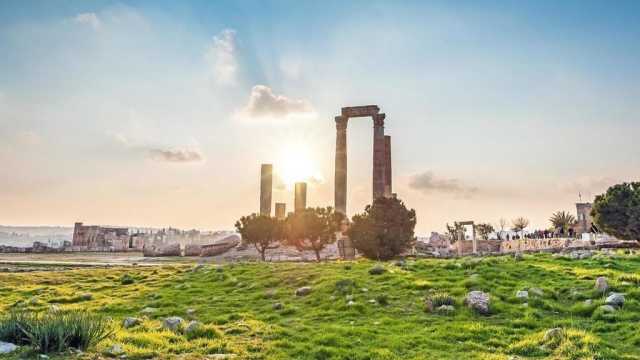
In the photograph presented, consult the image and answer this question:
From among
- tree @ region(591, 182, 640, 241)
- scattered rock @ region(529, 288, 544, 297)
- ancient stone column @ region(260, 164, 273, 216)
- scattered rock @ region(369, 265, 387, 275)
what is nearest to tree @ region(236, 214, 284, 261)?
ancient stone column @ region(260, 164, 273, 216)

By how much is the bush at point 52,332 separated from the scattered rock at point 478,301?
935cm

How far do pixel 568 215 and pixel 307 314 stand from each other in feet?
297

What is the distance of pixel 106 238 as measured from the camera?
94.0 metres

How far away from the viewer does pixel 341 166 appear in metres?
58.7

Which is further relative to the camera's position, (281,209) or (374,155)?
(281,209)

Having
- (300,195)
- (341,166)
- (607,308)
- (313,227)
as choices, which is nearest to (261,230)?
(313,227)

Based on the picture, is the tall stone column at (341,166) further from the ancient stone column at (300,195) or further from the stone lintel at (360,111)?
the ancient stone column at (300,195)

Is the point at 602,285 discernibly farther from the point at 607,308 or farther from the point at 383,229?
the point at 383,229

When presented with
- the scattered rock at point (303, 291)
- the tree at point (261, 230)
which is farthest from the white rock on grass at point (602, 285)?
the tree at point (261, 230)

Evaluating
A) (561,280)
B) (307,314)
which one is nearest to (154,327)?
(307,314)

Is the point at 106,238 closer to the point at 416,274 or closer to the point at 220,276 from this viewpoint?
the point at 220,276

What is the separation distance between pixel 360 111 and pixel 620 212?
27.8m

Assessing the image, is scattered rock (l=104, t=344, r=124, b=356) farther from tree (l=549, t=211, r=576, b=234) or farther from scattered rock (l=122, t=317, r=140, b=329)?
tree (l=549, t=211, r=576, b=234)

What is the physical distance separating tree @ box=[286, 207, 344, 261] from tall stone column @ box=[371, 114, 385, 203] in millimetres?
8498
